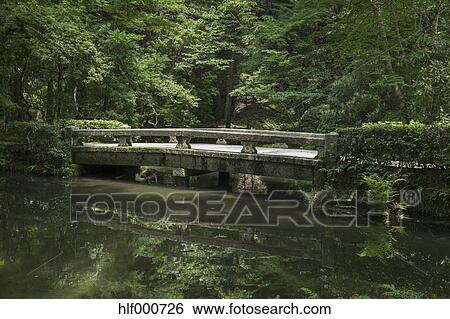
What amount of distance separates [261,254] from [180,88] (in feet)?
55.7

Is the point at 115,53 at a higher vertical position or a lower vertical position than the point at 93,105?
higher

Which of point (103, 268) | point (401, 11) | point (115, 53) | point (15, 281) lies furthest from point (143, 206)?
point (115, 53)

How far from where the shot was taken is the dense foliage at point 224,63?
14.4 meters

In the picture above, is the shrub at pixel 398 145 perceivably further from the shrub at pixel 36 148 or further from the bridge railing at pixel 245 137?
the shrub at pixel 36 148

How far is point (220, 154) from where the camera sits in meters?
13.8

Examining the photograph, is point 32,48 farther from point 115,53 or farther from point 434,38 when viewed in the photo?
point 434,38

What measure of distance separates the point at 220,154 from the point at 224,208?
2.70 m

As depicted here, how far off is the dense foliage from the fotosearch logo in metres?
4.22

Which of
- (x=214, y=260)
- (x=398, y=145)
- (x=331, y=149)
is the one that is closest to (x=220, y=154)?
(x=331, y=149)

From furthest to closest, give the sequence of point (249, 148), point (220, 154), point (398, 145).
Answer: point (220, 154), point (249, 148), point (398, 145)

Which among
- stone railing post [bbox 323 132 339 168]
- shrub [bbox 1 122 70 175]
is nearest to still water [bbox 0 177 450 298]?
stone railing post [bbox 323 132 339 168]

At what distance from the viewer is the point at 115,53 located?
20.7 m

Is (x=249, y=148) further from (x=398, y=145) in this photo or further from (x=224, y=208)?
(x=398, y=145)

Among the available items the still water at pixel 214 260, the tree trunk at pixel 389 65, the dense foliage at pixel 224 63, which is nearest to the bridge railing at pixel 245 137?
the still water at pixel 214 260
